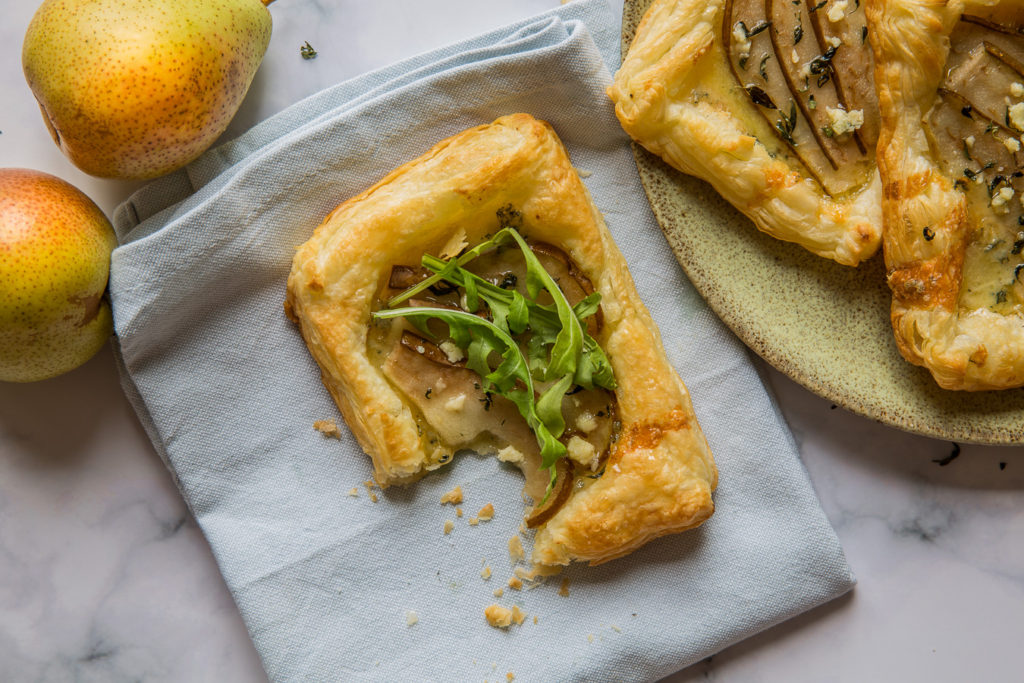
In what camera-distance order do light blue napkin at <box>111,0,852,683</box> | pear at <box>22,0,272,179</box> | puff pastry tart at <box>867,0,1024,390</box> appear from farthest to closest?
light blue napkin at <box>111,0,852,683</box> → puff pastry tart at <box>867,0,1024,390</box> → pear at <box>22,0,272,179</box>

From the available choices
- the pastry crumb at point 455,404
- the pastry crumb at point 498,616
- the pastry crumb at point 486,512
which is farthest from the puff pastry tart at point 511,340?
the pastry crumb at point 498,616

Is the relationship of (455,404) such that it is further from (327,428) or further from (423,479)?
(327,428)

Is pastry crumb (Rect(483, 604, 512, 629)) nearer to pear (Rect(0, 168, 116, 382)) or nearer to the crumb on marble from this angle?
the crumb on marble

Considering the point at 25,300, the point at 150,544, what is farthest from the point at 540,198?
the point at 150,544

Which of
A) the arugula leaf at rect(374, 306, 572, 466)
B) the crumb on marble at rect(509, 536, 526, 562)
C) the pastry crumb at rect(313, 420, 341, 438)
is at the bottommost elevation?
the crumb on marble at rect(509, 536, 526, 562)

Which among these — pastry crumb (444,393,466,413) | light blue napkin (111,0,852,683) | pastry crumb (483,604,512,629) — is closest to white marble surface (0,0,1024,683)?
light blue napkin (111,0,852,683)

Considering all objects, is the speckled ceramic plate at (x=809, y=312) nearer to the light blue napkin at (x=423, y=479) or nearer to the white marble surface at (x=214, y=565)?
the light blue napkin at (x=423, y=479)
